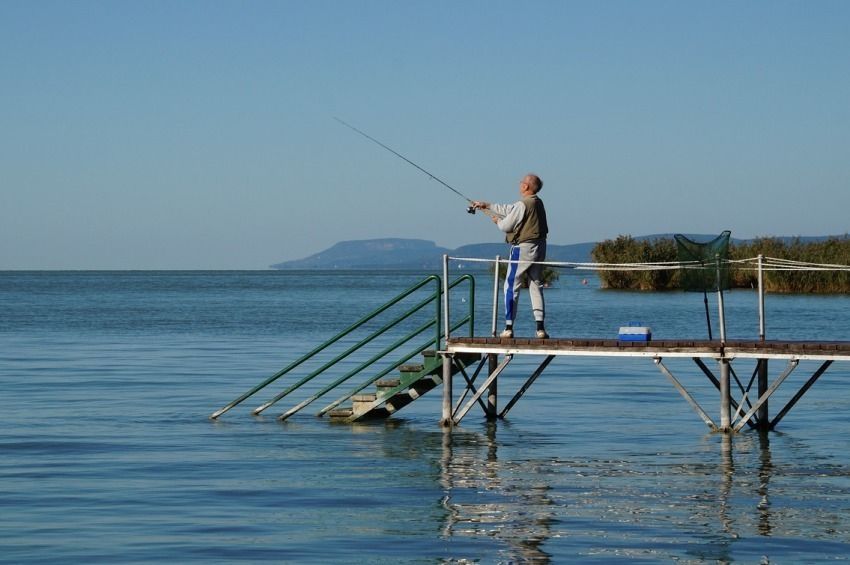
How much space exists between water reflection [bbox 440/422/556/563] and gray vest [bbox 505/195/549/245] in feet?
8.89

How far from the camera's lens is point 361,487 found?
15.2m

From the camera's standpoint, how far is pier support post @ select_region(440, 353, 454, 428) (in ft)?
62.8

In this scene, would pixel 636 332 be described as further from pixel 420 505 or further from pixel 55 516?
pixel 55 516

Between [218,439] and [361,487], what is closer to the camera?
[361,487]

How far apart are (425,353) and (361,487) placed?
4529mm

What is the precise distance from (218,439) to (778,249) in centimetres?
5559

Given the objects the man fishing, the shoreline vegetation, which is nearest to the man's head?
the man fishing

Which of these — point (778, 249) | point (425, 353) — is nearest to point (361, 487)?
point (425, 353)

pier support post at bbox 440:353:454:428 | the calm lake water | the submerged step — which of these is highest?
pier support post at bbox 440:353:454:428

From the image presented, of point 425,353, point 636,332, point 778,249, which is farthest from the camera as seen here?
point 778,249

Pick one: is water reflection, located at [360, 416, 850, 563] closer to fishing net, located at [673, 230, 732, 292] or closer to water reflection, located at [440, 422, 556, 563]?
water reflection, located at [440, 422, 556, 563]

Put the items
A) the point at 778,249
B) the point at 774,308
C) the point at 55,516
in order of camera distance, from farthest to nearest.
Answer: the point at 778,249
the point at 774,308
the point at 55,516

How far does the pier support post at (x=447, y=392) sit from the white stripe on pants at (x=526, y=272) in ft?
4.17

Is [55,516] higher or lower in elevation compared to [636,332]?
lower
